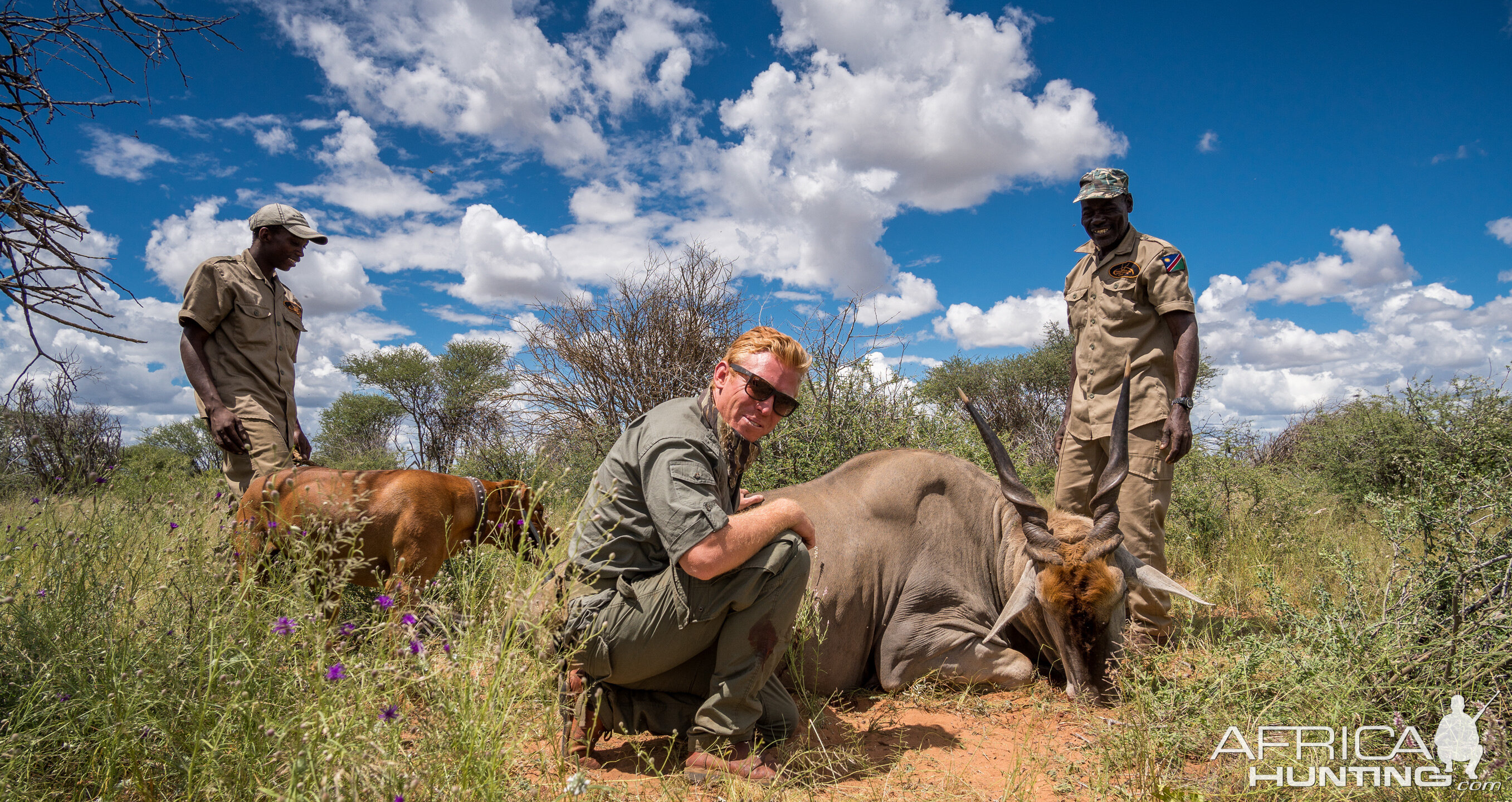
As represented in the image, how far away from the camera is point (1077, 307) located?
Answer: 547cm

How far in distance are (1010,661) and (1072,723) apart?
57cm

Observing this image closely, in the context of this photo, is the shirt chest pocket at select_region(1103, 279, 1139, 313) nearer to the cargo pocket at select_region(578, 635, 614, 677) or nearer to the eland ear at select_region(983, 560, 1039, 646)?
the eland ear at select_region(983, 560, 1039, 646)

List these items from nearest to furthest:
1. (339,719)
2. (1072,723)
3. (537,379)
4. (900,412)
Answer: (339,719), (1072,723), (900,412), (537,379)

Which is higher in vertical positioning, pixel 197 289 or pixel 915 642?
pixel 197 289

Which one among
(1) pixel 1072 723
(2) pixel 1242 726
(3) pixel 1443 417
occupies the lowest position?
(1) pixel 1072 723

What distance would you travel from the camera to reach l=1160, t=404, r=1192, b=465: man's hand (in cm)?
464

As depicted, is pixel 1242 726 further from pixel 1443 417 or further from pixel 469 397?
pixel 469 397

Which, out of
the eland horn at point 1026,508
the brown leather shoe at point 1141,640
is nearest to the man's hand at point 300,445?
the eland horn at point 1026,508

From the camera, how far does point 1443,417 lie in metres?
5.12

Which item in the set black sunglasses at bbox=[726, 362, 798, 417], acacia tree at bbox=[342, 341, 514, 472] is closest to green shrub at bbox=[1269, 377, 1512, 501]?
black sunglasses at bbox=[726, 362, 798, 417]

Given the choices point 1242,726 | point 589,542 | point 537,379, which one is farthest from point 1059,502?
point 537,379

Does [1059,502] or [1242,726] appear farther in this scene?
[1059,502]

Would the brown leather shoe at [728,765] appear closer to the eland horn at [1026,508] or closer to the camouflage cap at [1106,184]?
the eland horn at [1026,508]

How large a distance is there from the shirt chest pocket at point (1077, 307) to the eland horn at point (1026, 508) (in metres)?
1.42
